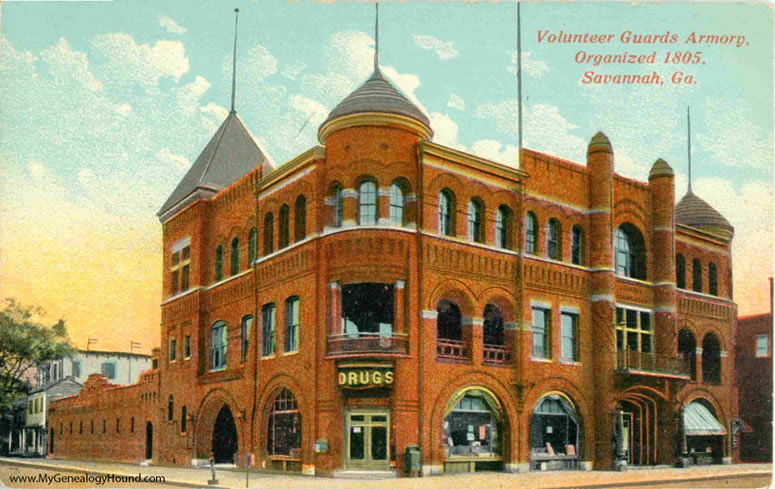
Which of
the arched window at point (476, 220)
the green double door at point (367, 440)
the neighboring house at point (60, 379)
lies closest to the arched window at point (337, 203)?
the arched window at point (476, 220)

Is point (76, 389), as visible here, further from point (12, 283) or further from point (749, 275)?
point (749, 275)

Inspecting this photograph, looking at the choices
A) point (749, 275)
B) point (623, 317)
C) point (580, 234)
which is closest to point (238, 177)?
point (580, 234)

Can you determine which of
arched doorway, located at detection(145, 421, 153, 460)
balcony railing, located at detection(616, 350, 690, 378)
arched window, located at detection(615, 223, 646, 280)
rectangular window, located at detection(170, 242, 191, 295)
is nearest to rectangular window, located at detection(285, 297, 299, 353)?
rectangular window, located at detection(170, 242, 191, 295)

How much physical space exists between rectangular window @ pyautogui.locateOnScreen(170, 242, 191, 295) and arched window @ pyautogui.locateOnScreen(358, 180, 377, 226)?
1159 centimetres

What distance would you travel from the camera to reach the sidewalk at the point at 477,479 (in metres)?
28.7

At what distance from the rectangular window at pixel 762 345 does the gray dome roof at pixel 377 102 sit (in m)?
16.8

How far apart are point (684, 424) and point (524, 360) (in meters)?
9.12

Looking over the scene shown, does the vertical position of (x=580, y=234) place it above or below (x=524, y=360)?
above

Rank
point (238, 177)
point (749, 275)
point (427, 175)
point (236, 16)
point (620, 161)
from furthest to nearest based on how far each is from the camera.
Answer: point (238, 177), point (620, 161), point (749, 275), point (427, 175), point (236, 16)

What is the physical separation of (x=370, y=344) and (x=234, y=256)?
10096 millimetres

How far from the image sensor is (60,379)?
40.3 meters

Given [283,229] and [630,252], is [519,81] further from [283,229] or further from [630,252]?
[630,252]

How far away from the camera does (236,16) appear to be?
2977 cm

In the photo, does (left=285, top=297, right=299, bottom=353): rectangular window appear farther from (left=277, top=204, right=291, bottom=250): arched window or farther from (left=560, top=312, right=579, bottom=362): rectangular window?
(left=560, top=312, right=579, bottom=362): rectangular window
